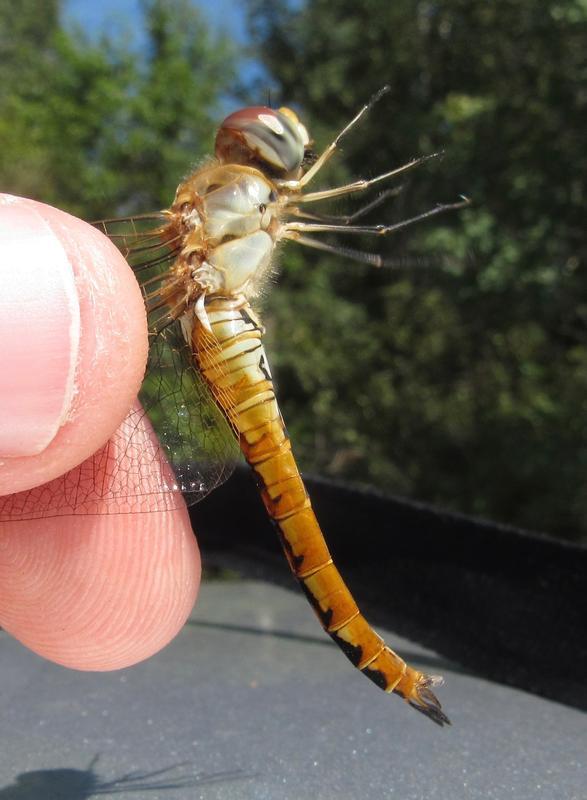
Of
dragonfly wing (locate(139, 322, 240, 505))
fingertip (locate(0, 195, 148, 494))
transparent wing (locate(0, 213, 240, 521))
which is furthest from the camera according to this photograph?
dragonfly wing (locate(139, 322, 240, 505))

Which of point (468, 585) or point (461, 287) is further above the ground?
point (468, 585)

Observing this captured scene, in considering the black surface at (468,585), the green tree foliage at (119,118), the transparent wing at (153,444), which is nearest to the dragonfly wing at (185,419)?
the transparent wing at (153,444)

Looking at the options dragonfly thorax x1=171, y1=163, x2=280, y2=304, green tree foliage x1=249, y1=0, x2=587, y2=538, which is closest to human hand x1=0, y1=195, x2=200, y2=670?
dragonfly thorax x1=171, y1=163, x2=280, y2=304

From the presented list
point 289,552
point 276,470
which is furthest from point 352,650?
point 276,470

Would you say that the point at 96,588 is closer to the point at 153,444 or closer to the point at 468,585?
the point at 153,444

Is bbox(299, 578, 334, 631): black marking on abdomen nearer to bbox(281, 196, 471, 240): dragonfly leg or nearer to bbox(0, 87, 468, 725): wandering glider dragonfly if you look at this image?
bbox(0, 87, 468, 725): wandering glider dragonfly
